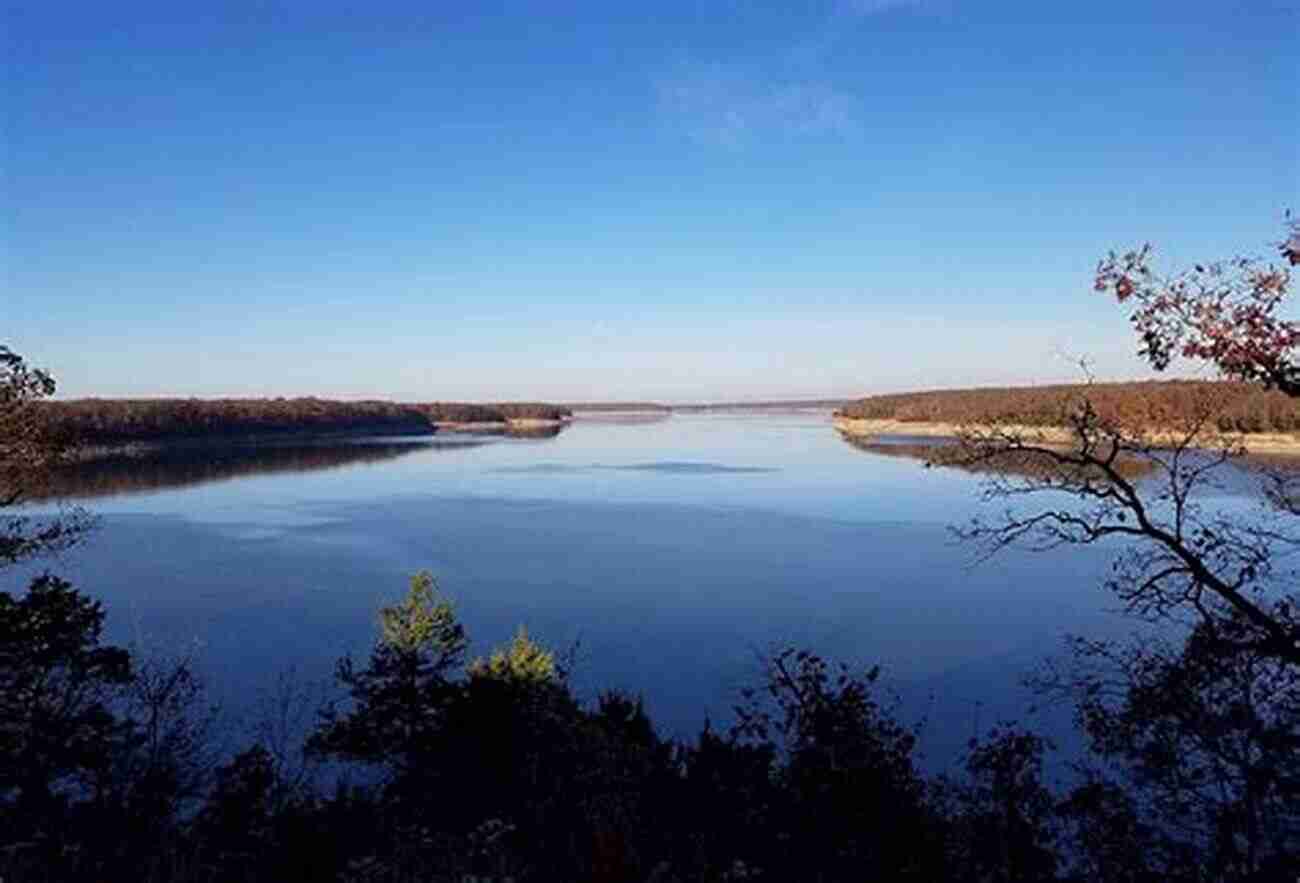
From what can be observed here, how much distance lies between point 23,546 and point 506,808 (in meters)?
7.88

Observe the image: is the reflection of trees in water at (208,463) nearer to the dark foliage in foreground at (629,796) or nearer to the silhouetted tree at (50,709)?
the silhouetted tree at (50,709)

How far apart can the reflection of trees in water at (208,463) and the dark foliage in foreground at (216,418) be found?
14.5 ft

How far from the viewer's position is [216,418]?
5049 inches

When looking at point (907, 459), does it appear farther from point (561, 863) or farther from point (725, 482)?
point (561, 863)

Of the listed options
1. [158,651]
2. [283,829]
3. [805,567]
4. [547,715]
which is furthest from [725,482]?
[283,829]

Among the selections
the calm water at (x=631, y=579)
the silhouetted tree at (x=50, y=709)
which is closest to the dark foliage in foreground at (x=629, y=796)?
the silhouetted tree at (x=50, y=709)

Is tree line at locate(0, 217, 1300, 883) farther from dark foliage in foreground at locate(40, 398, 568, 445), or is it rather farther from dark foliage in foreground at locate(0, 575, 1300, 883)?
dark foliage in foreground at locate(40, 398, 568, 445)

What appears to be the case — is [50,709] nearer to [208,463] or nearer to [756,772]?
[756,772]

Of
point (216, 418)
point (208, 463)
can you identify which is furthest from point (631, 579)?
point (216, 418)

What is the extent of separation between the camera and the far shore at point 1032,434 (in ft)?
24.7

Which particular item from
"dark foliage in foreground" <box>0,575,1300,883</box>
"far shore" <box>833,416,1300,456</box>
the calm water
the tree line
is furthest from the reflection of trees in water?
"far shore" <box>833,416,1300,456</box>

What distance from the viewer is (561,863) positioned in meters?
8.45

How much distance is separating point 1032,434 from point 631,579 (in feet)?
92.7

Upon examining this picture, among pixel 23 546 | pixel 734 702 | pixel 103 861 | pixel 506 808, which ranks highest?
pixel 23 546
